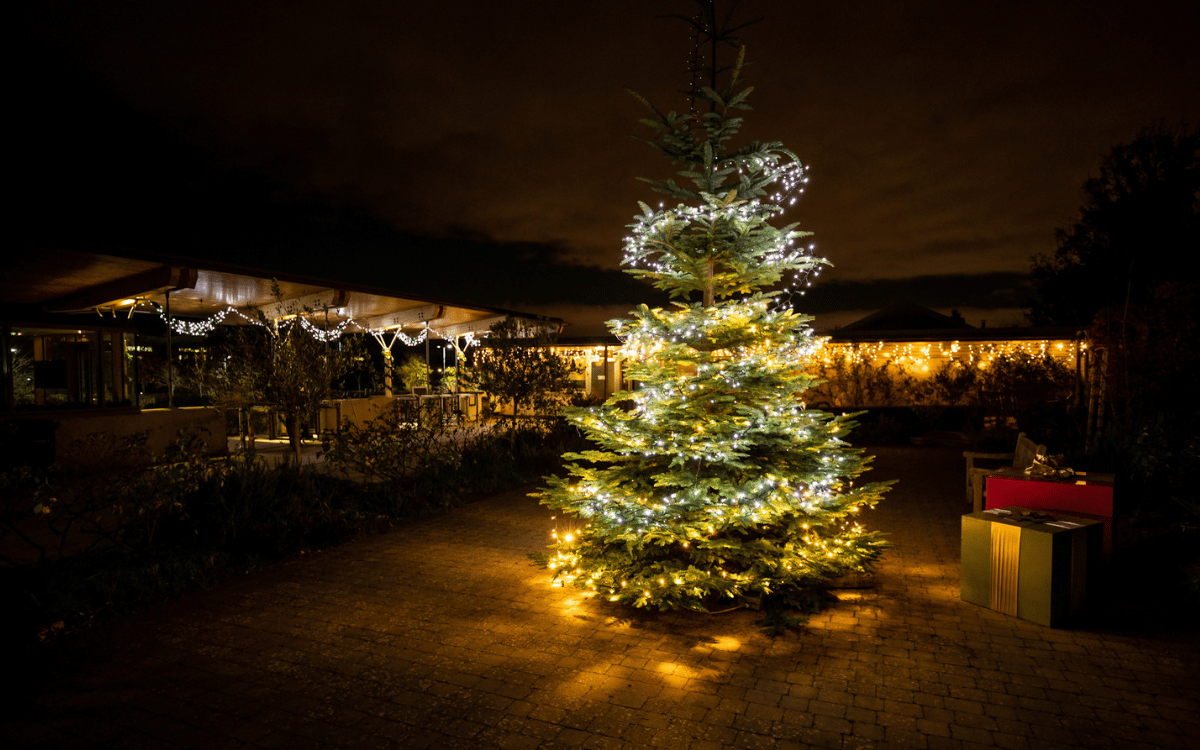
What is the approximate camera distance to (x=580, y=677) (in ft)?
12.3

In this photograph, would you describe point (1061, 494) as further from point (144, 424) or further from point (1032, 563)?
point (144, 424)

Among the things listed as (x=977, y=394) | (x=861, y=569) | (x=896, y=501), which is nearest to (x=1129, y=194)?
(x=977, y=394)

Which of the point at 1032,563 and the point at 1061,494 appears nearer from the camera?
the point at 1032,563

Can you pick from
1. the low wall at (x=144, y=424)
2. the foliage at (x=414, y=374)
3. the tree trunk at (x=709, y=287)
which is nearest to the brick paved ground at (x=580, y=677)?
the tree trunk at (x=709, y=287)

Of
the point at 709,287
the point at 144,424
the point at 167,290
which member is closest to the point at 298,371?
the point at 167,290

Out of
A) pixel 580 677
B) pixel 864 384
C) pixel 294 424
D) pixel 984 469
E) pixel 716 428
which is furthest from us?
pixel 864 384

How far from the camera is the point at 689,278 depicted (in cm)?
490

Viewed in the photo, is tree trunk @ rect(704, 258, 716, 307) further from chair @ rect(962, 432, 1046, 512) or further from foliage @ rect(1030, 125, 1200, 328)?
foliage @ rect(1030, 125, 1200, 328)

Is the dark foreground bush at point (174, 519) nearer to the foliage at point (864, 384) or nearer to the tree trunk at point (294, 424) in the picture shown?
the tree trunk at point (294, 424)

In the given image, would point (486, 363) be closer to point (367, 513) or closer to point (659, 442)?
point (367, 513)

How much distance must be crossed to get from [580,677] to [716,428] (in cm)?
180

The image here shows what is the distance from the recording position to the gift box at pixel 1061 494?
16.2ft

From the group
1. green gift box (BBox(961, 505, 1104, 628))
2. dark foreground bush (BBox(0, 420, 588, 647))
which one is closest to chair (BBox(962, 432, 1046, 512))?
green gift box (BBox(961, 505, 1104, 628))

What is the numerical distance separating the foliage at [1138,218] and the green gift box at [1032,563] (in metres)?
26.6
